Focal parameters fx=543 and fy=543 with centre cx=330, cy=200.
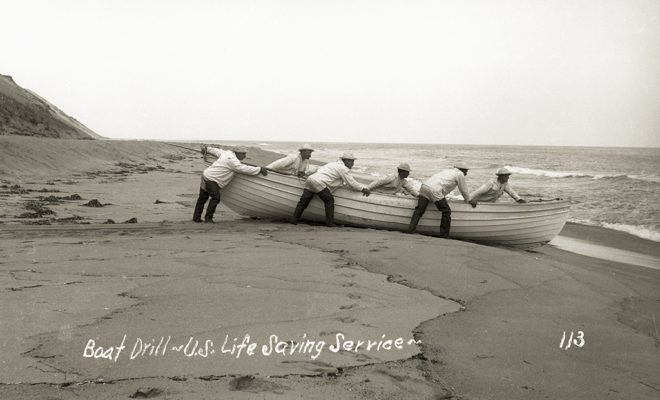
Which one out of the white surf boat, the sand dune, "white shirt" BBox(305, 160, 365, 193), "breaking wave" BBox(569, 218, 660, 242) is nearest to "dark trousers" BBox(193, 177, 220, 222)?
the white surf boat

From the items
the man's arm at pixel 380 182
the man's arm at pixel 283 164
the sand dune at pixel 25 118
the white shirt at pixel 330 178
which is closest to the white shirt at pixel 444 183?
the man's arm at pixel 380 182

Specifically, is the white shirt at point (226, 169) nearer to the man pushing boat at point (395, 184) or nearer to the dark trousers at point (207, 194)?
the dark trousers at point (207, 194)

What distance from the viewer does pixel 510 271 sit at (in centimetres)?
695

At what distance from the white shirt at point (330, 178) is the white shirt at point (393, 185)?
1.65ft

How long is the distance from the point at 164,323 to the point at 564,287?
4.71 meters

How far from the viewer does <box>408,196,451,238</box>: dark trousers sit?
9.86 metres

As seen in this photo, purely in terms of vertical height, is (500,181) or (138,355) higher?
(500,181)

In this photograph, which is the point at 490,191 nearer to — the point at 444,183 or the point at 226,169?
the point at 444,183

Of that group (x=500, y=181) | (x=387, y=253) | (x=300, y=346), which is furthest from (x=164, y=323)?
(x=500, y=181)

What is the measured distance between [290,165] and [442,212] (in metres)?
3.17

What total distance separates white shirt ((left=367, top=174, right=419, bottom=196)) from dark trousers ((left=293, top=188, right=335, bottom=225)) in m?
0.82

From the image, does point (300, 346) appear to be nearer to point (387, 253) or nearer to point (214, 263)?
point (214, 263)

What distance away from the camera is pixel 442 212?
991 centimetres

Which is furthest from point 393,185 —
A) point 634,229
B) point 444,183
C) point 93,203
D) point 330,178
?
point 634,229
